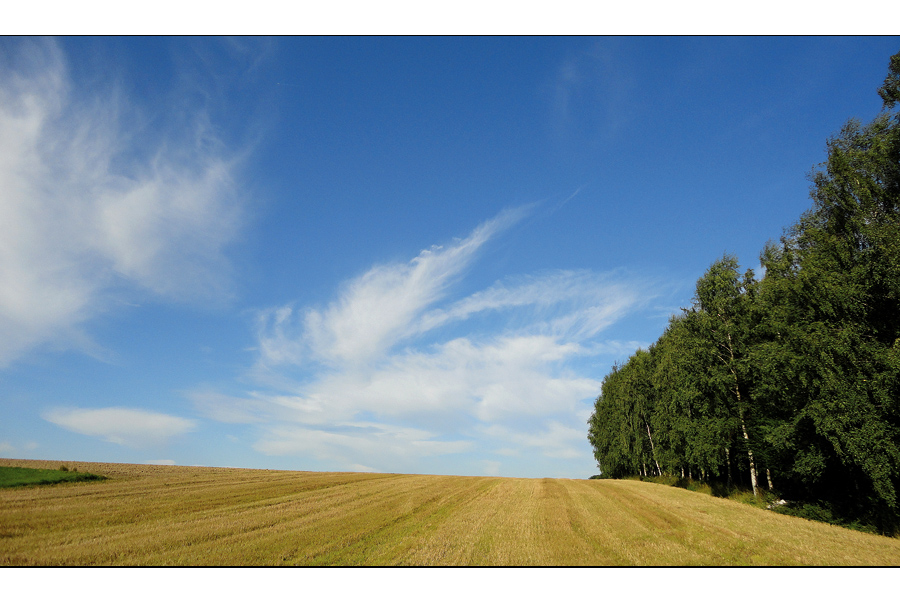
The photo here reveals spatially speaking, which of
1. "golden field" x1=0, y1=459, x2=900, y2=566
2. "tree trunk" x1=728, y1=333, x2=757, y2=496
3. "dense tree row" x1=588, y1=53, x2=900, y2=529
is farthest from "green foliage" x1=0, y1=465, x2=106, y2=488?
"tree trunk" x1=728, y1=333, x2=757, y2=496

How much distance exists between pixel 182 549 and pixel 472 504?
1642 centimetres

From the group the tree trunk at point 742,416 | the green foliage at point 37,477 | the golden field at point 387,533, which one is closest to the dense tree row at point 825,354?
the tree trunk at point 742,416

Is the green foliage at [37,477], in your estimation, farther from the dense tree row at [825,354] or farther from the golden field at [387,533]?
the dense tree row at [825,354]

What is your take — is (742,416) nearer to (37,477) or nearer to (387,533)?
(387,533)

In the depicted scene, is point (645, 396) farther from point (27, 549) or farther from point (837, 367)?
point (27, 549)

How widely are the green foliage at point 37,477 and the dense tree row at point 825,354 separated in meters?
45.9

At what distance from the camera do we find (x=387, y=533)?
52.0ft

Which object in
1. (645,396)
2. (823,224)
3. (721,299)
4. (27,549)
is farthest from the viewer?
(645,396)

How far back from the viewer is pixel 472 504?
2531 cm

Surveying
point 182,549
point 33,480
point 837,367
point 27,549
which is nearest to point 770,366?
point 837,367

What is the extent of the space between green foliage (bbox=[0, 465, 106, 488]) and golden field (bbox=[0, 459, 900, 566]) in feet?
5.23

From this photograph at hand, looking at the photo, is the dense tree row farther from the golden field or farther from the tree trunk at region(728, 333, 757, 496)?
the golden field

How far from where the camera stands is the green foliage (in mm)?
25781

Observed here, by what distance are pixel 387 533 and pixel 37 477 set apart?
90.7 ft
